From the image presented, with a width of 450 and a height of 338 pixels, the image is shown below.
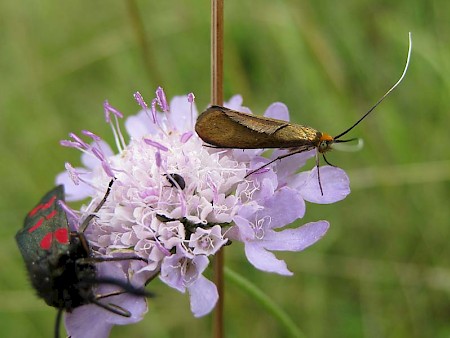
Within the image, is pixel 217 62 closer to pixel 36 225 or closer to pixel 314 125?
pixel 36 225

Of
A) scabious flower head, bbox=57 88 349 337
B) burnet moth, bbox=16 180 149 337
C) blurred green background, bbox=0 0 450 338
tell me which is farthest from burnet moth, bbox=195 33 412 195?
blurred green background, bbox=0 0 450 338

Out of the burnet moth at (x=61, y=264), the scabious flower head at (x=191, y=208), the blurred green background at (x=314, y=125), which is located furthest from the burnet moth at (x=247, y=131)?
the blurred green background at (x=314, y=125)

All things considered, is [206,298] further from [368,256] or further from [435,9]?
[435,9]

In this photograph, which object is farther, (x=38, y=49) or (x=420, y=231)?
(x=38, y=49)

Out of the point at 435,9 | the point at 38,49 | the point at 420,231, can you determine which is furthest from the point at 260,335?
the point at 38,49

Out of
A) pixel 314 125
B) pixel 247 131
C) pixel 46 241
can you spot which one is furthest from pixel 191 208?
pixel 314 125

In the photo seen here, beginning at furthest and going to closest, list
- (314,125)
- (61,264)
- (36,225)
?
(314,125) → (36,225) → (61,264)
